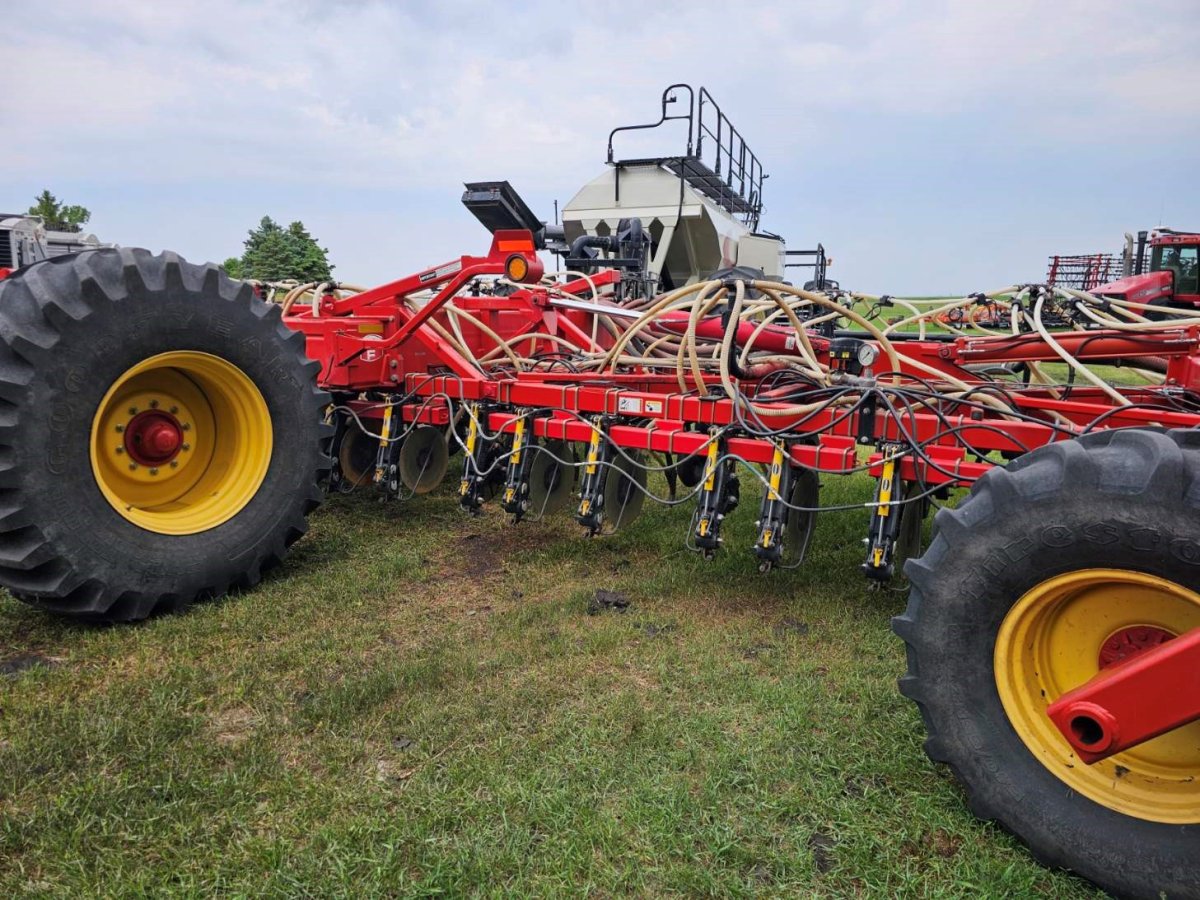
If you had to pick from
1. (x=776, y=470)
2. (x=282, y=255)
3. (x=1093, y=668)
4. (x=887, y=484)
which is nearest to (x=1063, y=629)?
(x=1093, y=668)

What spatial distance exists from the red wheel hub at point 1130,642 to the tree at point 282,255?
54.9ft

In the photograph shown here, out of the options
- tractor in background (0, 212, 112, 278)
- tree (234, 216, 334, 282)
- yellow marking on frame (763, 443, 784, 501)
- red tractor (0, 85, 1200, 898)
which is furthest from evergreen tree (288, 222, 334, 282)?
yellow marking on frame (763, 443, 784, 501)

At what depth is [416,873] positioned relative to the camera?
5.91 feet

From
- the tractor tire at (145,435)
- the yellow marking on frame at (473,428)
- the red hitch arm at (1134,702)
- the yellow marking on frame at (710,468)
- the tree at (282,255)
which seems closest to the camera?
the red hitch arm at (1134,702)

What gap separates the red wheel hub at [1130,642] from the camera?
5.92 ft

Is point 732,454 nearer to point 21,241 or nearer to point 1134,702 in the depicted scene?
point 1134,702

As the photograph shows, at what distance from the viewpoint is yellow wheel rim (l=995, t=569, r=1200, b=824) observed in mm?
1733

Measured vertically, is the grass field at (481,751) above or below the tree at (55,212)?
below

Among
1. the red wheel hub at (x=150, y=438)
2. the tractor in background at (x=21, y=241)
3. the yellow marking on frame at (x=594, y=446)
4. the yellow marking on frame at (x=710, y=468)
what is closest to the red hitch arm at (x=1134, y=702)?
the yellow marking on frame at (x=710, y=468)

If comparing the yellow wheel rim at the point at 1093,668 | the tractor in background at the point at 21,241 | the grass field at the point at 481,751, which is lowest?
the grass field at the point at 481,751

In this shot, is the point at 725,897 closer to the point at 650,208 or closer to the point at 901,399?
the point at 901,399

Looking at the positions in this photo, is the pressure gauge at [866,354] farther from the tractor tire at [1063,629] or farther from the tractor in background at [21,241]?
the tractor in background at [21,241]

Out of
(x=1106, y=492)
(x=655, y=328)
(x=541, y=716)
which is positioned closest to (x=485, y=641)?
(x=541, y=716)

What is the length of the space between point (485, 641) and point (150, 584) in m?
1.20
